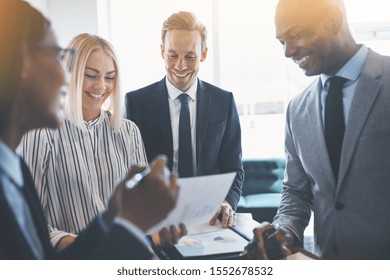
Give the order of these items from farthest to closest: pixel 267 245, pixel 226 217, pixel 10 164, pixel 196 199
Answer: pixel 226 217, pixel 267 245, pixel 196 199, pixel 10 164

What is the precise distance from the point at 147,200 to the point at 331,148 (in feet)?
1.76

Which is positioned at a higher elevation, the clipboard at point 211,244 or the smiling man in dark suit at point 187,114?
the smiling man in dark suit at point 187,114

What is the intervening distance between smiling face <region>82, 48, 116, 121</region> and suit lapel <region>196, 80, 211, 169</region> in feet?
0.98

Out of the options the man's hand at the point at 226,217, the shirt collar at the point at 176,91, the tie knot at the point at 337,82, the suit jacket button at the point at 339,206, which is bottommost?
the man's hand at the point at 226,217

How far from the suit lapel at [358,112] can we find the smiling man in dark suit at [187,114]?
0.36 meters

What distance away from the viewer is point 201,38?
4.53 feet

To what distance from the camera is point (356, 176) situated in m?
0.97

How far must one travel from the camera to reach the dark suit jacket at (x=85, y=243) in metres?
0.63

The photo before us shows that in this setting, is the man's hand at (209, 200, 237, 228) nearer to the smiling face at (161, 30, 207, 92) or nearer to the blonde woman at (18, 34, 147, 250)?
the blonde woman at (18, 34, 147, 250)

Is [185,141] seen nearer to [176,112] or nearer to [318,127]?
[176,112]

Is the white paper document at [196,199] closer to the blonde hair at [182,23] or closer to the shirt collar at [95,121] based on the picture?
Result: the shirt collar at [95,121]

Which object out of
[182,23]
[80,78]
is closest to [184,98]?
[182,23]

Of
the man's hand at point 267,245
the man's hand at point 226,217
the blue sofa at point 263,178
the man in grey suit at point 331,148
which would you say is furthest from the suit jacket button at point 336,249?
the blue sofa at point 263,178

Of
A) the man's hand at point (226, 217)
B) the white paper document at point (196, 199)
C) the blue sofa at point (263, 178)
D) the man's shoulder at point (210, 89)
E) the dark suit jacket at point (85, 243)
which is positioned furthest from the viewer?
the blue sofa at point (263, 178)
